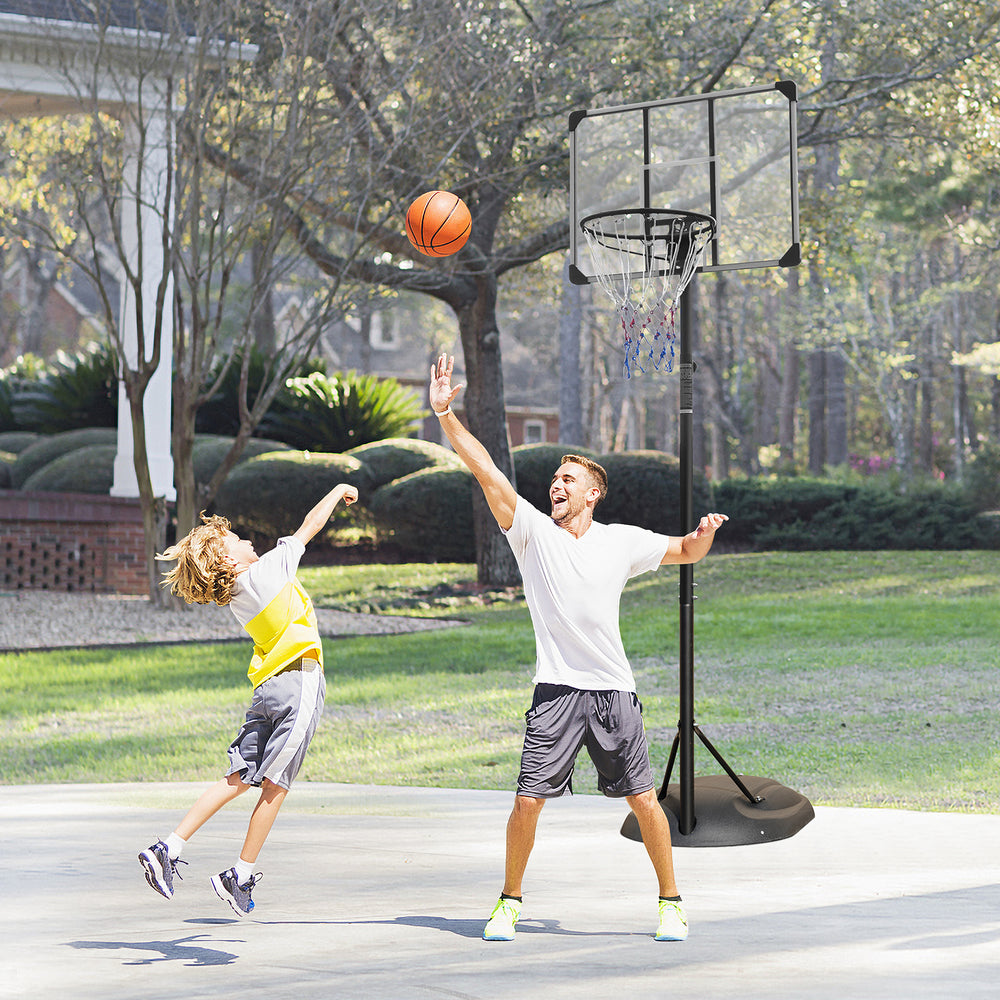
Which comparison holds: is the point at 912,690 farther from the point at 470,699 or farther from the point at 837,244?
the point at 837,244

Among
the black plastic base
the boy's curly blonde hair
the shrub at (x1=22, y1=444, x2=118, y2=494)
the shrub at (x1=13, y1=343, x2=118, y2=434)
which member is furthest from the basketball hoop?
the shrub at (x1=13, y1=343, x2=118, y2=434)

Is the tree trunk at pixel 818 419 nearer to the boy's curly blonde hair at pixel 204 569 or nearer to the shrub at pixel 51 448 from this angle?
the shrub at pixel 51 448

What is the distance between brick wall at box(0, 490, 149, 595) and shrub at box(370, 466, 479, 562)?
4.54m

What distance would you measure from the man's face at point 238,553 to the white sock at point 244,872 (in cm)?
103

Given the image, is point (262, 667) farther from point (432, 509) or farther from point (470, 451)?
point (432, 509)

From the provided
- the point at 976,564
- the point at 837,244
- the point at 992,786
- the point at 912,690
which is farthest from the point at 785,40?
the point at 992,786

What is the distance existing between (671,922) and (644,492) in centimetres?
1622

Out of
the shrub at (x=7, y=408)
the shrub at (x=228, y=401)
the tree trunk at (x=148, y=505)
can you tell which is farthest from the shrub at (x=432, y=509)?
the shrub at (x=7, y=408)

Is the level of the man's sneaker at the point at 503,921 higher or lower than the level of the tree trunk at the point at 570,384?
lower

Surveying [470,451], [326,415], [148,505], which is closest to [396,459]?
[326,415]

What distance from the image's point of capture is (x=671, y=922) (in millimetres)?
4840

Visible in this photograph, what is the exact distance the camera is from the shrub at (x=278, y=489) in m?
20.7

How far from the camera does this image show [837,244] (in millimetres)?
20531

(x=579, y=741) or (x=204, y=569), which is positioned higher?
(x=204, y=569)
